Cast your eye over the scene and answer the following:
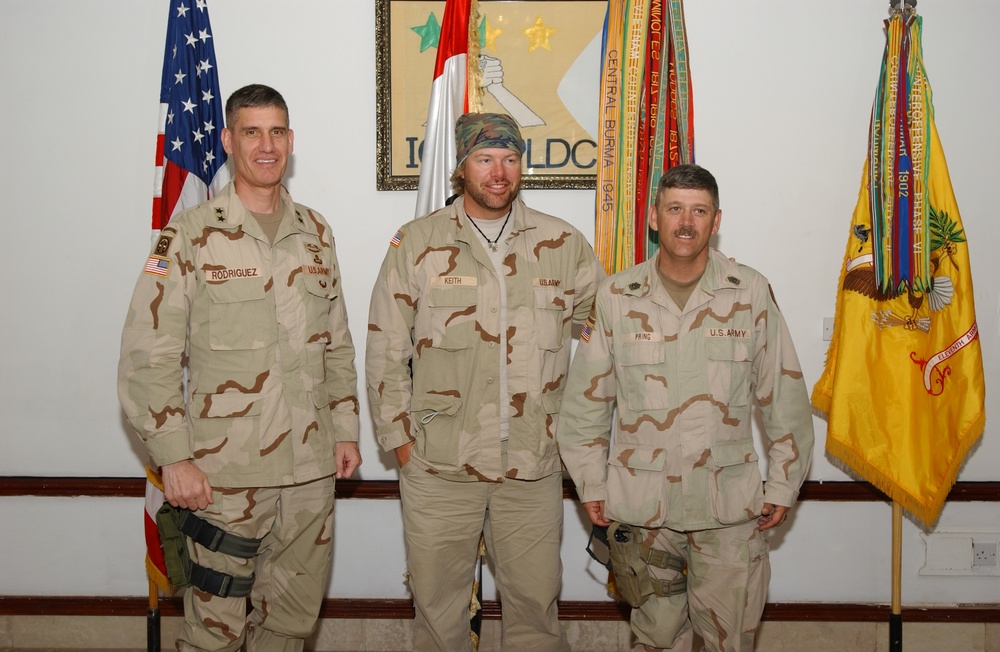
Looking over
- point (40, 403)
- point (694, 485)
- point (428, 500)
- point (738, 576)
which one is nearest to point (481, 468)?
point (428, 500)

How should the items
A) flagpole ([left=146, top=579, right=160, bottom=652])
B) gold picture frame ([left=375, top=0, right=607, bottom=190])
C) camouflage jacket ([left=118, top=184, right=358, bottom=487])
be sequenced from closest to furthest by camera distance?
camouflage jacket ([left=118, top=184, right=358, bottom=487]), flagpole ([left=146, top=579, right=160, bottom=652]), gold picture frame ([left=375, top=0, right=607, bottom=190])

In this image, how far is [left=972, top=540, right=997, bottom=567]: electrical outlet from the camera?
3.27 m

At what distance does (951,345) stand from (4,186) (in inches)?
144

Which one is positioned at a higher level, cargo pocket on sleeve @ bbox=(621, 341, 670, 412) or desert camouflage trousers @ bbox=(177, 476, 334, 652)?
cargo pocket on sleeve @ bbox=(621, 341, 670, 412)

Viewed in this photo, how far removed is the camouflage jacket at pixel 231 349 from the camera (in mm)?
2236

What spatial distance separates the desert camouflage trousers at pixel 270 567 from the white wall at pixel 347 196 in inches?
32.0

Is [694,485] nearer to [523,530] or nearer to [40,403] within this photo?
[523,530]

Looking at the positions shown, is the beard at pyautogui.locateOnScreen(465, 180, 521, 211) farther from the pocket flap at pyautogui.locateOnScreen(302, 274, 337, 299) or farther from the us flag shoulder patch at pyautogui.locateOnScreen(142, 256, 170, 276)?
the us flag shoulder patch at pyautogui.locateOnScreen(142, 256, 170, 276)

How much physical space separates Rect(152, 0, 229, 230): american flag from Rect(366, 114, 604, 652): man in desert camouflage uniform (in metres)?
0.84

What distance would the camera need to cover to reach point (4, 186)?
10.5 feet

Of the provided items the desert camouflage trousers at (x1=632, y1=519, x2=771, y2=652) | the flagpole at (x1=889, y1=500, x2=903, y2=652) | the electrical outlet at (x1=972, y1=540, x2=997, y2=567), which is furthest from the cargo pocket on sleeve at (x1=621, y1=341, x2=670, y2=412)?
the electrical outlet at (x1=972, y1=540, x2=997, y2=567)

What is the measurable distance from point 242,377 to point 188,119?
1.09 m

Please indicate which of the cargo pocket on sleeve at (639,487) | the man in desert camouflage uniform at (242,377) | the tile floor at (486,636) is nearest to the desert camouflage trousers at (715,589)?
the cargo pocket on sleeve at (639,487)

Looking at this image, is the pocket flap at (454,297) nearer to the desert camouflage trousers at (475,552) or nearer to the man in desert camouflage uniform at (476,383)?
the man in desert camouflage uniform at (476,383)
